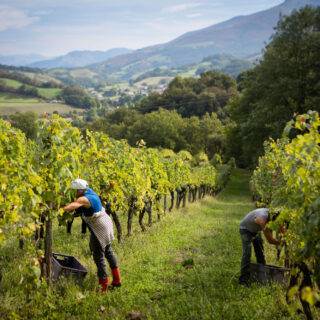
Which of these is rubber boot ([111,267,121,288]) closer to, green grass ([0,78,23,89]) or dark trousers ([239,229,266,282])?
dark trousers ([239,229,266,282])

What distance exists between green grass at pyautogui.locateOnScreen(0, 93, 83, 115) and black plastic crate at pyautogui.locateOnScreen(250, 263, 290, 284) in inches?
5067

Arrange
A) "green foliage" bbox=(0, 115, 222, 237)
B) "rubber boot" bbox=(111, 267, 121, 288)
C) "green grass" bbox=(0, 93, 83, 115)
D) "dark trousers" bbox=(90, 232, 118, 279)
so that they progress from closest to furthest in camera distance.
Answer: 1. "green foliage" bbox=(0, 115, 222, 237)
2. "dark trousers" bbox=(90, 232, 118, 279)
3. "rubber boot" bbox=(111, 267, 121, 288)
4. "green grass" bbox=(0, 93, 83, 115)

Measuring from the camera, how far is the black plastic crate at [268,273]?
9422 mm

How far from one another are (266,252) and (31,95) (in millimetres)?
174046

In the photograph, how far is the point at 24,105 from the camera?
5910 inches

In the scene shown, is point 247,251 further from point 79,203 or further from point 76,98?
point 76,98

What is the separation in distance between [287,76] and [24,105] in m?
123

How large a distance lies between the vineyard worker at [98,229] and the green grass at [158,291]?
0.37 meters

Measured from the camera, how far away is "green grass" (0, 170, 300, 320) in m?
8.16

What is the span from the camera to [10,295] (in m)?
9.00

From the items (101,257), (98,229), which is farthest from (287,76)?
(101,257)

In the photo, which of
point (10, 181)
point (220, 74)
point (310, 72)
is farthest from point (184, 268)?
point (220, 74)

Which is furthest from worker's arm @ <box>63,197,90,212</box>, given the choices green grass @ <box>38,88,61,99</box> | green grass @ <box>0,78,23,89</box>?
green grass @ <box>0,78,23,89</box>

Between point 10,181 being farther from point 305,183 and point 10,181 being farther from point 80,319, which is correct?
point 305,183
